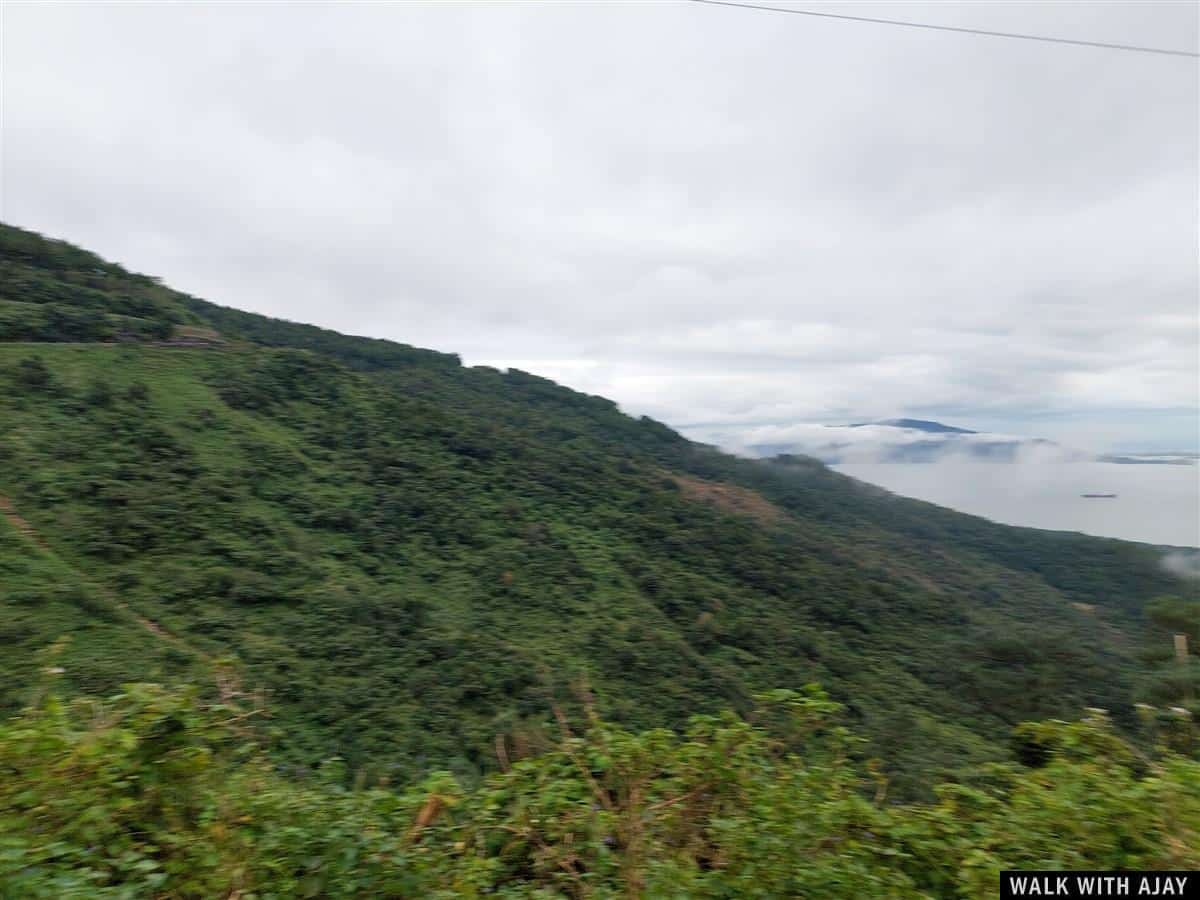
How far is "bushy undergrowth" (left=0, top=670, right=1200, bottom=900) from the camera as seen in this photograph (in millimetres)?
2635

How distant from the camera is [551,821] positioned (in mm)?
3275

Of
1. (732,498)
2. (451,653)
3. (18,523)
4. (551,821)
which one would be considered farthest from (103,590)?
(732,498)

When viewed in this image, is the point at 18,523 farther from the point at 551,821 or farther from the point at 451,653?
the point at 551,821

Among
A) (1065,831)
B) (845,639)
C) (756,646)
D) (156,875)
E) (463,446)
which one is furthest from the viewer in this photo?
(463,446)

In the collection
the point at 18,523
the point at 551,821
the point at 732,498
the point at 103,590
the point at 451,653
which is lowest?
the point at 451,653

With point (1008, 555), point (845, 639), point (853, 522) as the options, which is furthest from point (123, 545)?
point (1008, 555)

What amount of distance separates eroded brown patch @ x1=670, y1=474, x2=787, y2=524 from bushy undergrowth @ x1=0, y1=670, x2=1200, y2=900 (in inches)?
1025

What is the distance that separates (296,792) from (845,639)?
793 inches

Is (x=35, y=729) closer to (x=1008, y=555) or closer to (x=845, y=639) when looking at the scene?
(x=845, y=639)

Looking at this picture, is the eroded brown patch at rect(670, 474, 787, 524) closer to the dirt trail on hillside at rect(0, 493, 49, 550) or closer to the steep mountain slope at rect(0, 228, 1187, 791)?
the steep mountain slope at rect(0, 228, 1187, 791)

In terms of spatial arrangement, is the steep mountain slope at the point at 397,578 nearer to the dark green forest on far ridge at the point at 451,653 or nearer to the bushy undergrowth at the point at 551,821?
the dark green forest on far ridge at the point at 451,653

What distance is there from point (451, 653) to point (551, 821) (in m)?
9.68

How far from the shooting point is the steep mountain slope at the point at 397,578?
995 centimetres

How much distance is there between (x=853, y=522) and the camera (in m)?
40.4
